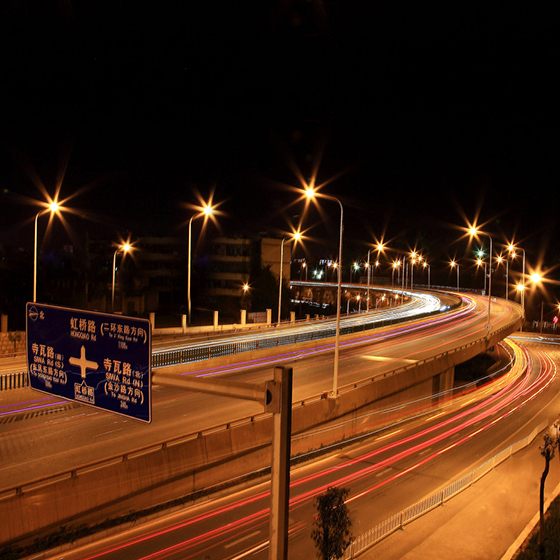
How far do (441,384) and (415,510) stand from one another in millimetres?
17842

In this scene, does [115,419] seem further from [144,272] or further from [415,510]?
[144,272]

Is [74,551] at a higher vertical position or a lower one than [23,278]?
lower

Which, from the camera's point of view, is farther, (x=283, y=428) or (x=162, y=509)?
(x=162, y=509)

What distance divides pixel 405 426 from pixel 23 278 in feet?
127

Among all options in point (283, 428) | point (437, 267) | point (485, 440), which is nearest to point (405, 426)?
point (485, 440)

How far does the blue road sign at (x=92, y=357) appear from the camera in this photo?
524 cm

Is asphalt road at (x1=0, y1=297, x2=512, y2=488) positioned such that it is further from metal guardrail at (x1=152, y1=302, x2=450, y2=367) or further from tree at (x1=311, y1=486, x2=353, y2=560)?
tree at (x1=311, y1=486, x2=353, y2=560)

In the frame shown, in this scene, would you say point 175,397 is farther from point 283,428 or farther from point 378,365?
point 283,428

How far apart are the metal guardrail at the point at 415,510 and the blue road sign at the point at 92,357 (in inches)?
315

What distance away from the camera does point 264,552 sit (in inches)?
420

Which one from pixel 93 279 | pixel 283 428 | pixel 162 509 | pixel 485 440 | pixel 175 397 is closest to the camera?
pixel 283 428

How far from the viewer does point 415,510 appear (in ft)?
42.4

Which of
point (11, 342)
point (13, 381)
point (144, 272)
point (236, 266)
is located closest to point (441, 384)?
point (13, 381)

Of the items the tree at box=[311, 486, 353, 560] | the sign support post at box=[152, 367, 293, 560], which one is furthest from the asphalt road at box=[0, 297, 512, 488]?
the sign support post at box=[152, 367, 293, 560]
